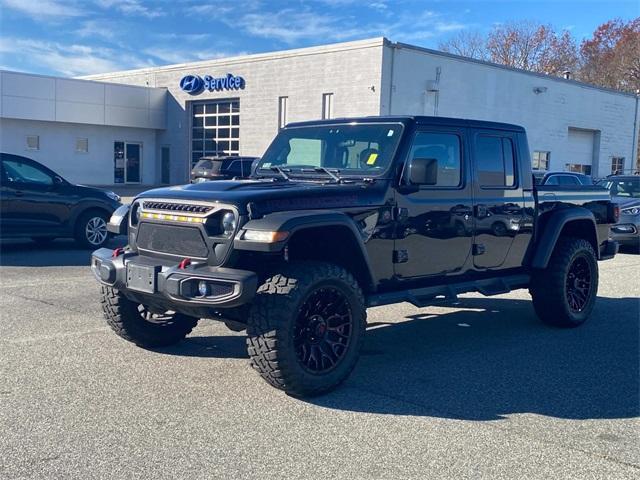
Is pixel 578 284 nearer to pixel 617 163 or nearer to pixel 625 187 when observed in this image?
pixel 625 187

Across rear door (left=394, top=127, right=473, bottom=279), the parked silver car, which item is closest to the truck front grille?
rear door (left=394, top=127, right=473, bottom=279)

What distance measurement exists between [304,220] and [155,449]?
1.80 meters

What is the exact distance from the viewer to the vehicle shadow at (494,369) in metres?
5.05

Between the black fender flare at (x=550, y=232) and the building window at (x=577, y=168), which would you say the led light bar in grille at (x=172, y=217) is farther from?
the building window at (x=577, y=168)

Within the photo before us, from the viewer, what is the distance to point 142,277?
5168 mm

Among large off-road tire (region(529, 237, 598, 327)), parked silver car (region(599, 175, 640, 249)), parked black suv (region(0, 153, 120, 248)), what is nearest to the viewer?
large off-road tire (region(529, 237, 598, 327))

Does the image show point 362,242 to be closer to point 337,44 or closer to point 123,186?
point 337,44

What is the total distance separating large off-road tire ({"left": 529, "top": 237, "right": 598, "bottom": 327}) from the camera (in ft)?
24.1

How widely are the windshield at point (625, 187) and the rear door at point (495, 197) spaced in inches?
412

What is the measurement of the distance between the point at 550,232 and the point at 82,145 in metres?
31.1

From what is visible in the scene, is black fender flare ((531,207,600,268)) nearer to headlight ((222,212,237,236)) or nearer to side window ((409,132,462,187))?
side window ((409,132,462,187))

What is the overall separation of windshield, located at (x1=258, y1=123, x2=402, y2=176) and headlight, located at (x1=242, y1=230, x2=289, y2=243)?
143 cm

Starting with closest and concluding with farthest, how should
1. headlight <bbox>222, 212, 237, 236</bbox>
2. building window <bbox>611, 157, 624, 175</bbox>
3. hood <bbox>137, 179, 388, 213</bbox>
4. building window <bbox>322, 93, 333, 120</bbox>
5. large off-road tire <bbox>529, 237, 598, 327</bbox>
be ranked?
headlight <bbox>222, 212, 237, 236</bbox> < hood <bbox>137, 179, 388, 213</bbox> < large off-road tire <bbox>529, 237, 598, 327</bbox> < building window <bbox>322, 93, 333, 120</bbox> < building window <bbox>611, 157, 624, 175</bbox>

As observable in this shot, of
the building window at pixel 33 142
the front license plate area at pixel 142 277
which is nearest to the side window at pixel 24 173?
the front license plate area at pixel 142 277
